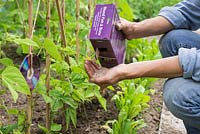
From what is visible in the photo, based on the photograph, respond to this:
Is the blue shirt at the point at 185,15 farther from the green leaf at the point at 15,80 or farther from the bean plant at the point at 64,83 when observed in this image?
the green leaf at the point at 15,80

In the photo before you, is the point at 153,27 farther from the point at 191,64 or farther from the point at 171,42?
the point at 191,64

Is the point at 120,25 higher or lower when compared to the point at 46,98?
higher

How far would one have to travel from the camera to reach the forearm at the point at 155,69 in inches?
65.8

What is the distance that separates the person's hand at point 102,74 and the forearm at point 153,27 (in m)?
0.37

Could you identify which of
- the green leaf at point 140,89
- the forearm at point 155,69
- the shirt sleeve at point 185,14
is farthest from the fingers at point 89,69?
the green leaf at point 140,89

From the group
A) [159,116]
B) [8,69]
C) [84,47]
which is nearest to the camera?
[8,69]

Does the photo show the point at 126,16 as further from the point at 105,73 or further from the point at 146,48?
the point at 105,73

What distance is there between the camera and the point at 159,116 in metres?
2.44

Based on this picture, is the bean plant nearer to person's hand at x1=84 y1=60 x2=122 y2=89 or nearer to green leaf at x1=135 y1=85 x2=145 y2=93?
green leaf at x1=135 y1=85 x2=145 y2=93

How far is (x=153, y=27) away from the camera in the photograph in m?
2.07

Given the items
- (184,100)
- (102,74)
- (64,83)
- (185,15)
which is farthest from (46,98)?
(185,15)

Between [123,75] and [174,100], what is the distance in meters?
0.20

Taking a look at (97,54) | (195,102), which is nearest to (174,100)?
(195,102)

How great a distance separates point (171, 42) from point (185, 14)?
170 millimetres
